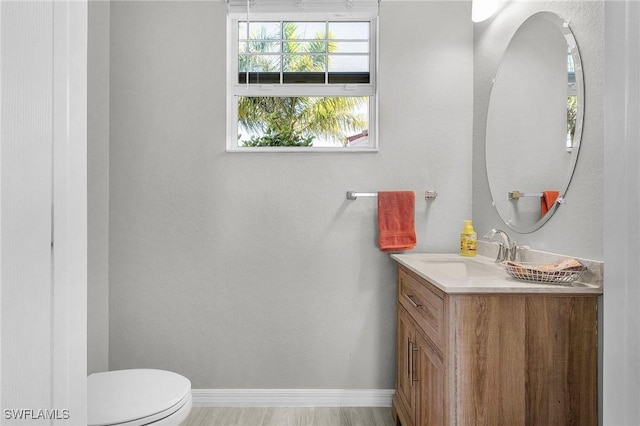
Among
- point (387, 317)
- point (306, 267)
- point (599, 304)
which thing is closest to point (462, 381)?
point (599, 304)

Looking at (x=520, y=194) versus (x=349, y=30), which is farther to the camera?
(x=349, y=30)

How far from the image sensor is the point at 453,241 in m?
2.27

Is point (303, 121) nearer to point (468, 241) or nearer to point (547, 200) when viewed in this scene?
point (468, 241)

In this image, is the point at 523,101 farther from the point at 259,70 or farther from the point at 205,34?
the point at 205,34

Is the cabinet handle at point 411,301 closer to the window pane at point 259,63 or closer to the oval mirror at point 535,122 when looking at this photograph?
the oval mirror at point 535,122

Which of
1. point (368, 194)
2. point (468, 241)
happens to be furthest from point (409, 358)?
point (368, 194)

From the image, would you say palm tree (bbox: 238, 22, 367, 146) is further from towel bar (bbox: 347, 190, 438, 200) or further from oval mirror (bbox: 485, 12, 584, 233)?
oval mirror (bbox: 485, 12, 584, 233)

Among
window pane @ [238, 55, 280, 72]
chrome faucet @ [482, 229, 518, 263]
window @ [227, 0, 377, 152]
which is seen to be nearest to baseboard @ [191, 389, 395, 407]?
chrome faucet @ [482, 229, 518, 263]

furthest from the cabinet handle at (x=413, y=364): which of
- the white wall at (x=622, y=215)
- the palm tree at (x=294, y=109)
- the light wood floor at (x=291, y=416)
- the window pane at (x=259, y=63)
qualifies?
the window pane at (x=259, y=63)

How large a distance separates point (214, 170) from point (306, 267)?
2.42ft

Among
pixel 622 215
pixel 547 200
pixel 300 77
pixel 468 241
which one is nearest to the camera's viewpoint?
pixel 622 215

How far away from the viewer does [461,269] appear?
172cm

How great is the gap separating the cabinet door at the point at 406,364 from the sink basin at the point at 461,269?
10.9 inches

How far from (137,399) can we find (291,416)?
0.96 meters
